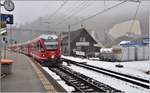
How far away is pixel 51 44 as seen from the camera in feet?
95.1

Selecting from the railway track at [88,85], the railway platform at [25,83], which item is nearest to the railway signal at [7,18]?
the railway platform at [25,83]

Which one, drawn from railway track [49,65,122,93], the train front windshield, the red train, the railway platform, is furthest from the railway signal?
the train front windshield

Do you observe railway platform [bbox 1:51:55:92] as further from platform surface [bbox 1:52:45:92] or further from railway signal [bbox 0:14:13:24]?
railway signal [bbox 0:14:13:24]

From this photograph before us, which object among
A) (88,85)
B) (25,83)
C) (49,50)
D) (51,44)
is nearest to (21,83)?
(25,83)

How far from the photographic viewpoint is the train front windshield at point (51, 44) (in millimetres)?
28819

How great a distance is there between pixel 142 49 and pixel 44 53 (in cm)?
2669

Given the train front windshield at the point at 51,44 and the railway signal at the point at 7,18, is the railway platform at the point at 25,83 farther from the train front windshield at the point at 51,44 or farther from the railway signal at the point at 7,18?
the train front windshield at the point at 51,44

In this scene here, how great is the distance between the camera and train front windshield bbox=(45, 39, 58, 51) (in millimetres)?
28819

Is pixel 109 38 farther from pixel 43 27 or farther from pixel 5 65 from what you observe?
pixel 5 65

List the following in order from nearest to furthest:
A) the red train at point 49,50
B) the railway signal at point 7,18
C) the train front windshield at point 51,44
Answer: the railway signal at point 7,18 < the red train at point 49,50 < the train front windshield at point 51,44

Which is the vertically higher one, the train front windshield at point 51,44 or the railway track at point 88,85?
the train front windshield at point 51,44

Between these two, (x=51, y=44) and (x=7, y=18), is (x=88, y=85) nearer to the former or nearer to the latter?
(x=7, y=18)

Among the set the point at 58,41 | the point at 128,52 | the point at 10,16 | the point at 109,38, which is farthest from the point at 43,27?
the point at 10,16

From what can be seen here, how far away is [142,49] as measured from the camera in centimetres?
5097
